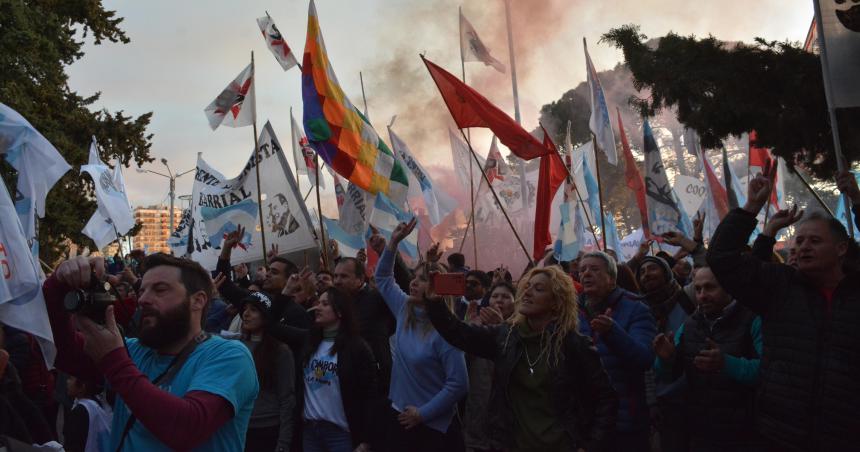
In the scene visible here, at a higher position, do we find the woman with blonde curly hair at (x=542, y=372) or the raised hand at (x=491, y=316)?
the raised hand at (x=491, y=316)

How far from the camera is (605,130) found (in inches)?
499

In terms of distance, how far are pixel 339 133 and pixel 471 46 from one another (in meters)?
10.6

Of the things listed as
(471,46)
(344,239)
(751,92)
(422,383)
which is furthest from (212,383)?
(471,46)

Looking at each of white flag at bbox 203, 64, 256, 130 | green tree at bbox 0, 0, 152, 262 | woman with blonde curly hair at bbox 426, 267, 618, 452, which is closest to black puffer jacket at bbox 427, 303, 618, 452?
woman with blonde curly hair at bbox 426, 267, 618, 452

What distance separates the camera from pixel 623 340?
4535 millimetres

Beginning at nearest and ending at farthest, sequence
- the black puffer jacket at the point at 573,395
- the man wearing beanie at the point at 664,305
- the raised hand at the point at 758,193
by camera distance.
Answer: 1. the raised hand at the point at 758,193
2. the black puffer jacket at the point at 573,395
3. the man wearing beanie at the point at 664,305

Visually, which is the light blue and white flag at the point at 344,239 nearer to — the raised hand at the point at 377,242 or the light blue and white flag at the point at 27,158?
the raised hand at the point at 377,242

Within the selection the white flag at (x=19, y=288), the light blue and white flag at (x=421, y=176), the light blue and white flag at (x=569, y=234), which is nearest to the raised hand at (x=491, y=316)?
the white flag at (x=19, y=288)

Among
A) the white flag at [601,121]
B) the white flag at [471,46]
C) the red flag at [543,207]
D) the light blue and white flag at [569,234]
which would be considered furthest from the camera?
the white flag at [471,46]

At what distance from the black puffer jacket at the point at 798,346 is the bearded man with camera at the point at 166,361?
88.6 inches

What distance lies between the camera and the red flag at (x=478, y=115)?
363 inches

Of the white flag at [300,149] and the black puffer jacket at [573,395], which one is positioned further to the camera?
the white flag at [300,149]

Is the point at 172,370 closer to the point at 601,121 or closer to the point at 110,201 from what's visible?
the point at 110,201

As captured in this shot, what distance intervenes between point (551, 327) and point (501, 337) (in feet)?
0.97
